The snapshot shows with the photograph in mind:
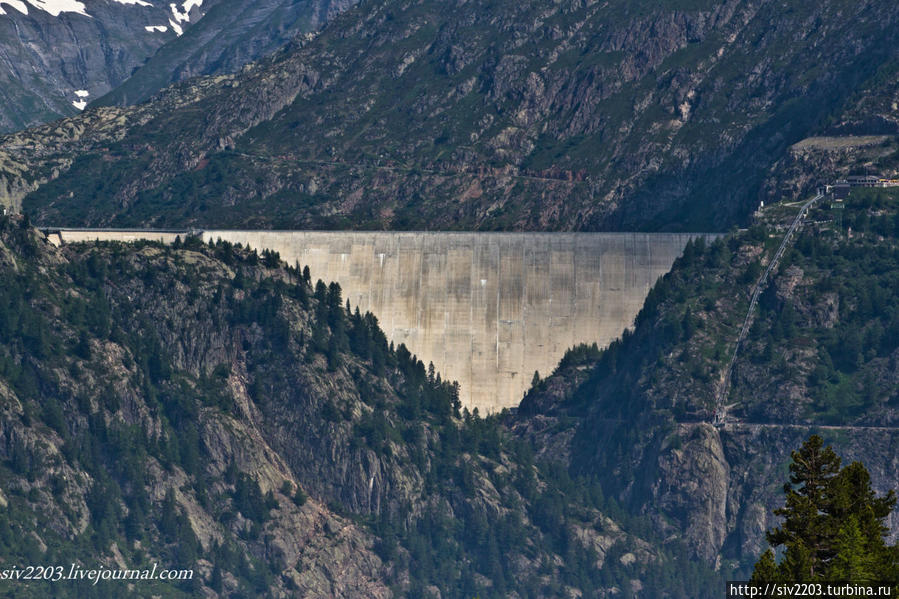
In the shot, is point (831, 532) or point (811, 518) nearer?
point (811, 518)

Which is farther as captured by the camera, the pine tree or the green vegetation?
the pine tree

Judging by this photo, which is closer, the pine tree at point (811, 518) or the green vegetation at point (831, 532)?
the green vegetation at point (831, 532)

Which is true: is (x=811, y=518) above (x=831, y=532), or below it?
above
